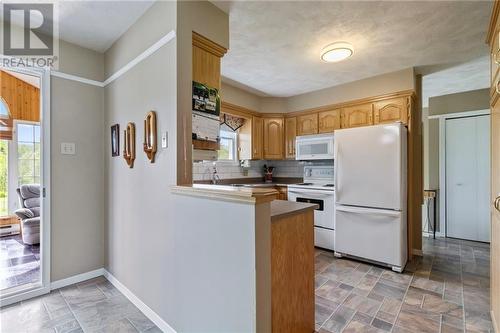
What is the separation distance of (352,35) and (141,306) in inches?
123

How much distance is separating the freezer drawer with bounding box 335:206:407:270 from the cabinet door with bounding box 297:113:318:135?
1.44 meters

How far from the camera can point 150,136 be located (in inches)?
74.2

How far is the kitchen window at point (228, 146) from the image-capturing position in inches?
163

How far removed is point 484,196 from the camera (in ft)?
12.7

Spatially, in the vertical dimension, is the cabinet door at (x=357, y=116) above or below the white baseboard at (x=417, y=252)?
above

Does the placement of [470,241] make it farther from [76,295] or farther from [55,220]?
[55,220]

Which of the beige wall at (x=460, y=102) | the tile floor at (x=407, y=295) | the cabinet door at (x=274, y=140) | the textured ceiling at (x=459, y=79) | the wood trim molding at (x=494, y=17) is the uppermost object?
the textured ceiling at (x=459, y=79)

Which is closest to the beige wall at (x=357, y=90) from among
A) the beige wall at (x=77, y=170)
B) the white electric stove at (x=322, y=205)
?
the white electric stove at (x=322, y=205)

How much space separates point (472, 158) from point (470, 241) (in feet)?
4.48

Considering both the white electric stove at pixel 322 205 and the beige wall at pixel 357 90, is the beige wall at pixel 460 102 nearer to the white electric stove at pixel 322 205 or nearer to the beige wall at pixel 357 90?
the beige wall at pixel 357 90

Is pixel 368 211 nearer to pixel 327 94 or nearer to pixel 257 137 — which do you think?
pixel 327 94

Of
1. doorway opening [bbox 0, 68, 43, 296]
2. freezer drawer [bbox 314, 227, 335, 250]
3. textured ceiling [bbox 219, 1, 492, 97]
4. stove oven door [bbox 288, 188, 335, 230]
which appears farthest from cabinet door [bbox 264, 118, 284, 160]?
doorway opening [bbox 0, 68, 43, 296]

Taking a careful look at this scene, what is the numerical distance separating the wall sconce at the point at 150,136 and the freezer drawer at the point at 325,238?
106 inches

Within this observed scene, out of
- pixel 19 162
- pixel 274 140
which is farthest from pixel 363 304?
pixel 19 162
